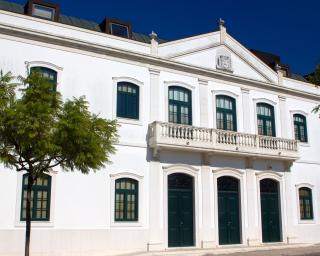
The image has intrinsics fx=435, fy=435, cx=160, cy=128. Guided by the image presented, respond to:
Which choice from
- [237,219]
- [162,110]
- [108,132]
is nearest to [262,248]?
[237,219]

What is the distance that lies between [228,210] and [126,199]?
16.7 feet

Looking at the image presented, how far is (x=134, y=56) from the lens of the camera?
718 inches

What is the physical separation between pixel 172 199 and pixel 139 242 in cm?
235

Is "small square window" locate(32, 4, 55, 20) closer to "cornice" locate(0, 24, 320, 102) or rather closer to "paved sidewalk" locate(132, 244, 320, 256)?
"cornice" locate(0, 24, 320, 102)

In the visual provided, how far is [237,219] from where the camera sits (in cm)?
1969

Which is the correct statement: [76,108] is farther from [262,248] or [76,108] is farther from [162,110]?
[262,248]

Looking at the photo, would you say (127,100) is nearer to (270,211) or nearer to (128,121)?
(128,121)

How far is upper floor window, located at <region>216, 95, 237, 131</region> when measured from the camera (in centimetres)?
2033

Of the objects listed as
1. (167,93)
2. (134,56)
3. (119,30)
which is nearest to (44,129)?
(134,56)

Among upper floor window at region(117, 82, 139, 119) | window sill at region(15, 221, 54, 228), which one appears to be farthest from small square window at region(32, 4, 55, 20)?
window sill at region(15, 221, 54, 228)

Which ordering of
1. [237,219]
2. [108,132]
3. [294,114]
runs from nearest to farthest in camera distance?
[108,132] < [237,219] < [294,114]

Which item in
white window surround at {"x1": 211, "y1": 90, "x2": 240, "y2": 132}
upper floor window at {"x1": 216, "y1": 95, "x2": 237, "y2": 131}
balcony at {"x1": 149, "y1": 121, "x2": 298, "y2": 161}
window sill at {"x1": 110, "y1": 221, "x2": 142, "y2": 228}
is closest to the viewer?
window sill at {"x1": 110, "y1": 221, "x2": 142, "y2": 228}

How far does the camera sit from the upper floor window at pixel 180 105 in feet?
62.2

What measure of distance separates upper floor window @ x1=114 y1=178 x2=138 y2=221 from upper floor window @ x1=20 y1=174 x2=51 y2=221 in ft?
8.80
